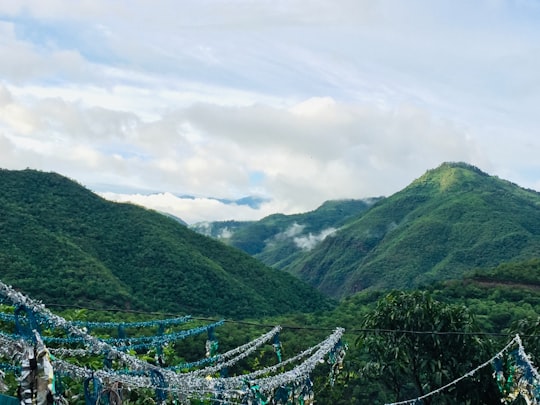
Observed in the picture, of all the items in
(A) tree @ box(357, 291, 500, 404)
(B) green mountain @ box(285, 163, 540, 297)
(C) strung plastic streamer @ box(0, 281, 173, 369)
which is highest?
(B) green mountain @ box(285, 163, 540, 297)

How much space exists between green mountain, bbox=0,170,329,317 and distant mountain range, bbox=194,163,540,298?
1639 centimetres

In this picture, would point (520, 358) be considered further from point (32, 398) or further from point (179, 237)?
point (179, 237)

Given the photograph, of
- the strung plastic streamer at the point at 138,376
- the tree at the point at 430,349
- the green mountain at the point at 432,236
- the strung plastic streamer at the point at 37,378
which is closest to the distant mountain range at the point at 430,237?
the green mountain at the point at 432,236

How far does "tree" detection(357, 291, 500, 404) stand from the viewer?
13.5 meters

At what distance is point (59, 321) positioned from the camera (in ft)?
23.1

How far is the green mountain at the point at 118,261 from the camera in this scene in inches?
1181

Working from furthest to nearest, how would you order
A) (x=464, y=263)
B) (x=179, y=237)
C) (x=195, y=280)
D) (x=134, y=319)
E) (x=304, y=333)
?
(x=464, y=263), (x=179, y=237), (x=195, y=280), (x=304, y=333), (x=134, y=319)

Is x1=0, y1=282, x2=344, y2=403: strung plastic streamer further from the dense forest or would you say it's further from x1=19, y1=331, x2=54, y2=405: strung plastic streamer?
x1=19, y1=331, x2=54, y2=405: strung plastic streamer

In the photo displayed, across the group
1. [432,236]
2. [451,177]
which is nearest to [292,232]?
[451,177]

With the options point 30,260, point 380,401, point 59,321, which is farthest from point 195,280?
point 59,321

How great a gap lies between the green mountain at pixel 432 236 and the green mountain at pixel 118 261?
18.9 metres

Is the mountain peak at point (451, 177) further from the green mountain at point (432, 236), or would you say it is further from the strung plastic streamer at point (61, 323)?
the strung plastic streamer at point (61, 323)

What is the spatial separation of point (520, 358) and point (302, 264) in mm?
80643

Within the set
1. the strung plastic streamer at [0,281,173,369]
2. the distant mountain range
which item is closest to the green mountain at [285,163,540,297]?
the distant mountain range
